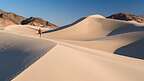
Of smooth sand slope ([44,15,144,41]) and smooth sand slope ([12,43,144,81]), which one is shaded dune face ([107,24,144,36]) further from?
smooth sand slope ([12,43,144,81])

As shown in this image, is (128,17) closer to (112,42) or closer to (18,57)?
(112,42)

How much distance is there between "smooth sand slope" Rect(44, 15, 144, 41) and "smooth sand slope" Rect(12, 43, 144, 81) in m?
32.8

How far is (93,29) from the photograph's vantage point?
55.1 metres

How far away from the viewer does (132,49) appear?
36938 mm

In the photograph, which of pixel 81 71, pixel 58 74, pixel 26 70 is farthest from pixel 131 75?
pixel 26 70

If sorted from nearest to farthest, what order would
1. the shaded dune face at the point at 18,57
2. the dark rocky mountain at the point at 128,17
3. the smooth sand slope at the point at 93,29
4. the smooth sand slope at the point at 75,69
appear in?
1. the smooth sand slope at the point at 75,69
2. the shaded dune face at the point at 18,57
3. the smooth sand slope at the point at 93,29
4. the dark rocky mountain at the point at 128,17

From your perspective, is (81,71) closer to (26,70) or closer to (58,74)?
(58,74)

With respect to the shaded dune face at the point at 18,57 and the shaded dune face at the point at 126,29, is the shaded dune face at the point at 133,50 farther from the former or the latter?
the shaded dune face at the point at 18,57

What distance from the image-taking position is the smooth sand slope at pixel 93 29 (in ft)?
168

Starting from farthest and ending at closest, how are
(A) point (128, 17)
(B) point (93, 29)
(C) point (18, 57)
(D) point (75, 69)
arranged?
(A) point (128, 17) → (B) point (93, 29) → (C) point (18, 57) → (D) point (75, 69)

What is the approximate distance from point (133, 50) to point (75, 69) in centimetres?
2215

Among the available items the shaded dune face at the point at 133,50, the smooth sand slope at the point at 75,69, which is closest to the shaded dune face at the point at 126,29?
the shaded dune face at the point at 133,50

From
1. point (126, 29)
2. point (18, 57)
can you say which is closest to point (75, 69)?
point (18, 57)

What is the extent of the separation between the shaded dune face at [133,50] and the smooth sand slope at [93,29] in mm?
11956
